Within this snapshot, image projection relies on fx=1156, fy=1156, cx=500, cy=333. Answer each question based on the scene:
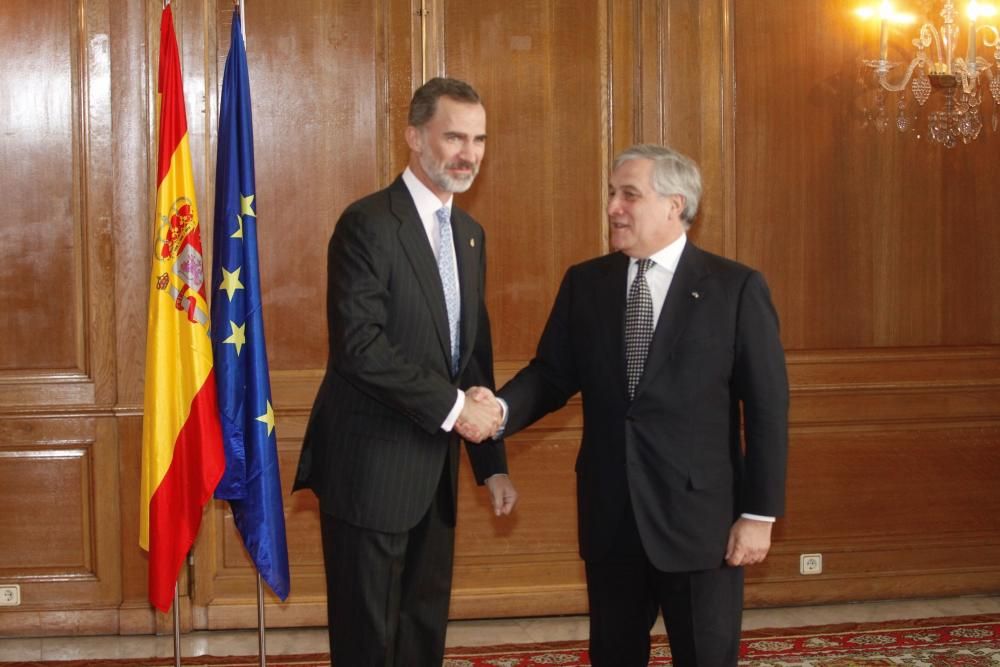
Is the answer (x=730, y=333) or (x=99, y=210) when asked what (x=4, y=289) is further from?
(x=730, y=333)

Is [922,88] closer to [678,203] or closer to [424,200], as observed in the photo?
[678,203]

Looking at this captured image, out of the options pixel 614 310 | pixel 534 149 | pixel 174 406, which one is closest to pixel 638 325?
pixel 614 310

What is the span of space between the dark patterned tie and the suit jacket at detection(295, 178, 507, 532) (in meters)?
0.41

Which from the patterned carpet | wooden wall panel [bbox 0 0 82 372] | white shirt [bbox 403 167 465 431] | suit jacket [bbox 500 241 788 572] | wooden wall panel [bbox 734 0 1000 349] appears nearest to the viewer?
suit jacket [bbox 500 241 788 572]

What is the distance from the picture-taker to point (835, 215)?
4906 millimetres

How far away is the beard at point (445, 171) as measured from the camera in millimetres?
2771

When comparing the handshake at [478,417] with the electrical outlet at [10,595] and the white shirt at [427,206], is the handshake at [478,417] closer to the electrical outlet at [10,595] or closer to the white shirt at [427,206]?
the white shirt at [427,206]

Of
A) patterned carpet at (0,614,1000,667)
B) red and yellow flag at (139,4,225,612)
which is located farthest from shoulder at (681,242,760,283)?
patterned carpet at (0,614,1000,667)

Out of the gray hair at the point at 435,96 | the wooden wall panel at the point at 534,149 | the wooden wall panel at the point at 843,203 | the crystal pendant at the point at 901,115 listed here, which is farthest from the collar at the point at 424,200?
the crystal pendant at the point at 901,115

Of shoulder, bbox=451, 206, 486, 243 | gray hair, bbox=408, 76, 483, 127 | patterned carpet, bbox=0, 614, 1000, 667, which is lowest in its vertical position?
patterned carpet, bbox=0, 614, 1000, 667

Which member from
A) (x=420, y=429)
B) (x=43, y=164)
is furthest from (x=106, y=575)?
(x=420, y=429)

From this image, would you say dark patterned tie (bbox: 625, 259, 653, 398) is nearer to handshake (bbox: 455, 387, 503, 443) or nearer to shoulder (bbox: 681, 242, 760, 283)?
shoulder (bbox: 681, 242, 760, 283)

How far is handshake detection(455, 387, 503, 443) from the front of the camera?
2734 millimetres

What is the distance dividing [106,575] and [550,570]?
179cm
